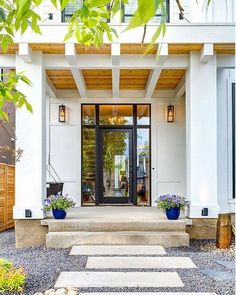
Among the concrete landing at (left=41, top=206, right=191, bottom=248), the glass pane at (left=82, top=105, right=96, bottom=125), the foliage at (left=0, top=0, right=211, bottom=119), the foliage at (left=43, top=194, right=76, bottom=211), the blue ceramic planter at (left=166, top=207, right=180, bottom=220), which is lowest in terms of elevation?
the concrete landing at (left=41, top=206, right=191, bottom=248)

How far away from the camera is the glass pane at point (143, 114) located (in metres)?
10.3

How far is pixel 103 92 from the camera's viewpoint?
10.1 m

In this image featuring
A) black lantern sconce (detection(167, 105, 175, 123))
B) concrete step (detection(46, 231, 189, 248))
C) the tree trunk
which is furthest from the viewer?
black lantern sconce (detection(167, 105, 175, 123))

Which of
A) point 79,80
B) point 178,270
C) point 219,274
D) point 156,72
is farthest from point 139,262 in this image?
point 79,80

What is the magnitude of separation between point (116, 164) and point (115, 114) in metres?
1.31

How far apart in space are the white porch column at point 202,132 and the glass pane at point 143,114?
336 centimetres

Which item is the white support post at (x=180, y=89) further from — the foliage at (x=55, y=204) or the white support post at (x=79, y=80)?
the foliage at (x=55, y=204)

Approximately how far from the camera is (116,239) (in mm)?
6496

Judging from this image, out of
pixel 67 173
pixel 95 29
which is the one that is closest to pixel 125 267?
pixel 95 29

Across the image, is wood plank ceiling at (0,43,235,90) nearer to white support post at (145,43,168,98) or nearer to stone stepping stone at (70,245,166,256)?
white support post at (145,43,168,98)

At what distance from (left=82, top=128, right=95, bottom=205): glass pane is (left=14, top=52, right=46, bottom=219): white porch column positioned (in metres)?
3.32

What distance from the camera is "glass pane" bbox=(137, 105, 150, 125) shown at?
10336 millimetres

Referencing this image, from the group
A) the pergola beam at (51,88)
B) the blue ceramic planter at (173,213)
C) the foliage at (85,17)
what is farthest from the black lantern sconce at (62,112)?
the foliage at (85,17)

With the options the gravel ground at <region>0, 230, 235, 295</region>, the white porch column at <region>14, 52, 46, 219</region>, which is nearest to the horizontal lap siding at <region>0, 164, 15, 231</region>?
the gravel ground at <region>0, 230, 235, 295</region>
